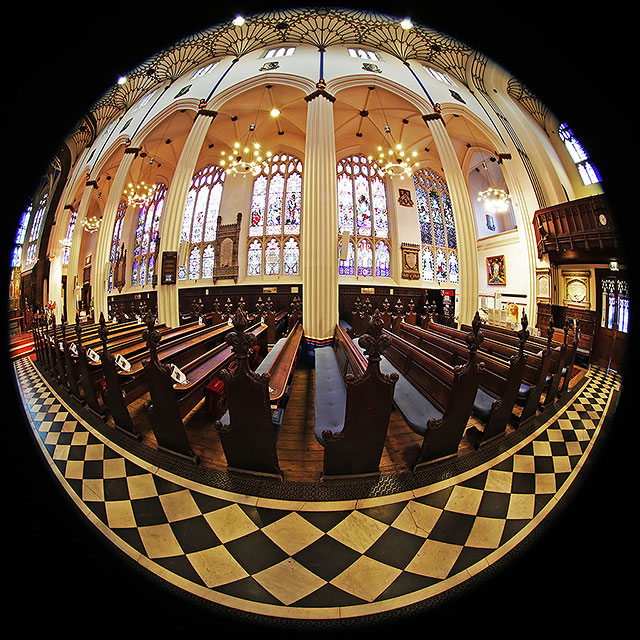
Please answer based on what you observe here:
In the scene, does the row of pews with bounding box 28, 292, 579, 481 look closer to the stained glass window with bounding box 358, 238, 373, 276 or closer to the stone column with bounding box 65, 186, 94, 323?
the stained glass window with bounding box 358, 238, 373, 276

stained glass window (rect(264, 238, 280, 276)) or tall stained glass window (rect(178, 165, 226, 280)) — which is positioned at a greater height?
tall stained glass window (rect(178, 165, 226, 280))

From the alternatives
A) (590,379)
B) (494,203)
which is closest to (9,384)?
(590,379)

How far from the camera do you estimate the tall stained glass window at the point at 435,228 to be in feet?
34.1

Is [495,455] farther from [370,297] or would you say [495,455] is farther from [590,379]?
[370,297]

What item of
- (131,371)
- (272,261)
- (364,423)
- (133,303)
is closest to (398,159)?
(272,261)

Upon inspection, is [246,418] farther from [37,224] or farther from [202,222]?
[202,222]

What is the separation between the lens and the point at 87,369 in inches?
93.8

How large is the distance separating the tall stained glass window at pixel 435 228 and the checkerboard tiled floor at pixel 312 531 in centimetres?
992

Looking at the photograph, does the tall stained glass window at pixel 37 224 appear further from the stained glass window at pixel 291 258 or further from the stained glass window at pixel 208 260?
the stained glass window at pixel 291 258

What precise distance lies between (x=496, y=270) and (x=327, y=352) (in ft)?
33.3

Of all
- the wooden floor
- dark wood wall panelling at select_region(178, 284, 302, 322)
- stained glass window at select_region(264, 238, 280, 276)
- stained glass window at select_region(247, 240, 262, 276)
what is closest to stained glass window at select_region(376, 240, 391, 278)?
dark wood wall panelling at select_region(178, 284, 302, 322)

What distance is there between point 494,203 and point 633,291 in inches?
369

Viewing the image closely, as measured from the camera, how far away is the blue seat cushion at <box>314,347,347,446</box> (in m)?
1.69

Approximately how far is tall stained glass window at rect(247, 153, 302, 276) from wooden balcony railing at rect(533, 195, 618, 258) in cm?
804
